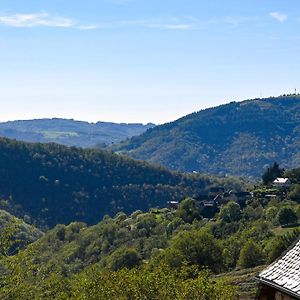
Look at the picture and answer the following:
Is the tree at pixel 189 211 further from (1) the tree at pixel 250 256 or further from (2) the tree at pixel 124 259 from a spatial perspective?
(1) the tree at pixel 250 256

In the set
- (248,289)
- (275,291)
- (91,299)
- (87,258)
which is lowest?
(87,258)

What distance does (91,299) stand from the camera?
39594mm

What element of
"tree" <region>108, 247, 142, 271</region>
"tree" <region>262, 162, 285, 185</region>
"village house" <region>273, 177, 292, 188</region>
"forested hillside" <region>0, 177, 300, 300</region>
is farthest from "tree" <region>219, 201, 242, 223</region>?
"tree" <region>262, 162, 285, 185</region>

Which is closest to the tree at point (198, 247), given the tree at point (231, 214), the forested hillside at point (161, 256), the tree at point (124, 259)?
the forested hillside at point (161, 256)

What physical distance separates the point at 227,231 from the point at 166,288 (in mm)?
75759

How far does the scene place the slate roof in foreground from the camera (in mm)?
11047

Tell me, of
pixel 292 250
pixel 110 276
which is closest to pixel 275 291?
pixel 292 250

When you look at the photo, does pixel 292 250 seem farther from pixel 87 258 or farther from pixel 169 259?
pixel 87 258

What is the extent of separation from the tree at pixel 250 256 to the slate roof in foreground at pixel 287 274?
7330 centimetres

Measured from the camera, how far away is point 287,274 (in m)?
11.6

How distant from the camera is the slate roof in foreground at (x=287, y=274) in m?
11.0

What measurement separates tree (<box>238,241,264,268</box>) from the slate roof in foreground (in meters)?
73.3

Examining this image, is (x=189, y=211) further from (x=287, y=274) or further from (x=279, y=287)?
(x=279, y=287)

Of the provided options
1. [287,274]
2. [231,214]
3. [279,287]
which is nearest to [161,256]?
[231,214]
